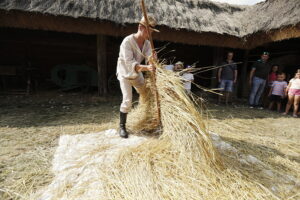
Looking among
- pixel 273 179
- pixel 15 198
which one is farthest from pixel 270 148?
pixel 15 198

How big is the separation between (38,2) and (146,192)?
479 centimetres

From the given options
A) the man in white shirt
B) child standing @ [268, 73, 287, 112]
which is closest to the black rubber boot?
the man in white shirt

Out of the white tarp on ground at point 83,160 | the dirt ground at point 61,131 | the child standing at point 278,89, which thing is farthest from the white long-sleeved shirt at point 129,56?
the child standing at point 278,89

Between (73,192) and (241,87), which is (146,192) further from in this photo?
(241,87)

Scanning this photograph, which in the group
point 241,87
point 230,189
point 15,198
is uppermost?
point 241,87

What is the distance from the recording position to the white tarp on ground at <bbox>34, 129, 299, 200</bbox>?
4.33 ft

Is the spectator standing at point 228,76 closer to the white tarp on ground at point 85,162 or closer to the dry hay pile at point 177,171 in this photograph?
the white tarp on ground at point 85,162

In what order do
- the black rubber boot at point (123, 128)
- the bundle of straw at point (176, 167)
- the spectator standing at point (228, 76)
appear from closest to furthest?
the bundle of straw at point (176, 167), the black rubber boot at point (123, 128), the spectator standing at point (228, 76)

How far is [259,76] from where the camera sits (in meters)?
5.00

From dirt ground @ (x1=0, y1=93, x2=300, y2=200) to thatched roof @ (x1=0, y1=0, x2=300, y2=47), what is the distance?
2.25m

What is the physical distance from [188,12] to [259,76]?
9.58 feet

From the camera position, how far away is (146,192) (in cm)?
126

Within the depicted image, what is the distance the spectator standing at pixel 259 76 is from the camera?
16.1 ft

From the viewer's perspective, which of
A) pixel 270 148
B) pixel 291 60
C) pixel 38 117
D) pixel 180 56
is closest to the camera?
pixel 270 148
